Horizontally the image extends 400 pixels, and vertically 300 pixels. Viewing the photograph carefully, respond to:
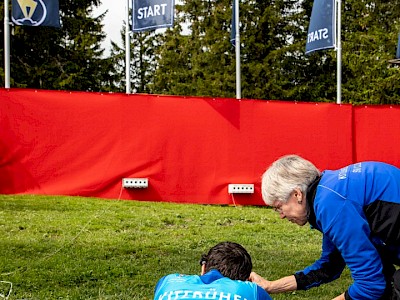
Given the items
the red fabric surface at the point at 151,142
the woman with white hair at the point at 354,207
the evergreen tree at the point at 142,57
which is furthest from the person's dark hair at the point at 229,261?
the evergreen tree at the point at 142,57

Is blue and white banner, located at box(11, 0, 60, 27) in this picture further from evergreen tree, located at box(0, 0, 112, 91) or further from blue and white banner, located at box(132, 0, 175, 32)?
evergreen tree, located at box(0, 0, 112, 91)

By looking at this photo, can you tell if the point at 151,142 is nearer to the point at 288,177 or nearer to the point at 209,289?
the point at 288,177

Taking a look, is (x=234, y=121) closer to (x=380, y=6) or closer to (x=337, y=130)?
(x=337, y=130)

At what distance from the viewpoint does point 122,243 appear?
783 cm

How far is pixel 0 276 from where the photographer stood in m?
6.29

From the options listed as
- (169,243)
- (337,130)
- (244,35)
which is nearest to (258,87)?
(244,35)

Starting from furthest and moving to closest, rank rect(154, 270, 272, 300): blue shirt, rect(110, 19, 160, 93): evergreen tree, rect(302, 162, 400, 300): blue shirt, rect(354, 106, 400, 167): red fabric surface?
rect(110, 19, 160, 93): evergreen tree → rect(354, 106, 400, 167): red fabric surface → rect(302, 162, 400, 300): blue shirt → rect(154, 270, 272, 300): blue shirt

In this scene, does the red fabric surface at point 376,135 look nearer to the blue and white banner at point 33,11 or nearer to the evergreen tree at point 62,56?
the blue and white banner at point 33,11

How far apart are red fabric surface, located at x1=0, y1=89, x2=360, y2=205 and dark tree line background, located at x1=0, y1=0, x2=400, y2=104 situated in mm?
14281

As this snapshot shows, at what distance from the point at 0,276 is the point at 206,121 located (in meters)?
5.99

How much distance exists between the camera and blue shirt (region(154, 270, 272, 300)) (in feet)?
8.93

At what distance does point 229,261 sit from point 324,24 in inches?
563

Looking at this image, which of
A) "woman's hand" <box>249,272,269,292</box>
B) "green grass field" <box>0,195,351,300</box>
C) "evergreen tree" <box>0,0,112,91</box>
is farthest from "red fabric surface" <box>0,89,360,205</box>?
"evergreen tree" <box>0,0,112,91</box>

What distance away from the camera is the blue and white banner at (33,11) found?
13.5m
